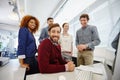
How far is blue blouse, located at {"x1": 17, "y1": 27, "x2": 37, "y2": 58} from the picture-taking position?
159cm

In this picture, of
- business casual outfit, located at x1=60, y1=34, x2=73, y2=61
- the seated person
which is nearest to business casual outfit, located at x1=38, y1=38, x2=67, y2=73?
the seated person

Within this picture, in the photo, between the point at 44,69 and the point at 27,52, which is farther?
the point at 27,52

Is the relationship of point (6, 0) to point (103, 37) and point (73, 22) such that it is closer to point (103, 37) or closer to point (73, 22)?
point (73, 22)

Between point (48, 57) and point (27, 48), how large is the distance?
1.83 ft

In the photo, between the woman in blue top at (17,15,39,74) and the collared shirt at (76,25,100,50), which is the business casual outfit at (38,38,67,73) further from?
the collared shirt at (76,25,100,50)

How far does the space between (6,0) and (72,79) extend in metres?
4.65

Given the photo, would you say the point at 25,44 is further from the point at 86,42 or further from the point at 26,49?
the point at 86,42

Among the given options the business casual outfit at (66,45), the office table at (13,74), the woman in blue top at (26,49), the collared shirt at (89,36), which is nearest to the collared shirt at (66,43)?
the business casual outfit at (66,45)

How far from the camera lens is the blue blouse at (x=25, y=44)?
1.59 m

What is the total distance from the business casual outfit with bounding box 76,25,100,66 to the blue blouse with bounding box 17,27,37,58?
0.92 meters

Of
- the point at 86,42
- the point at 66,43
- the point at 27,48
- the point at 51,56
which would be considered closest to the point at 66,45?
the point at 66,43

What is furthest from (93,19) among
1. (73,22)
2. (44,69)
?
(44,69)

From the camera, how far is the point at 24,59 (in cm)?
162

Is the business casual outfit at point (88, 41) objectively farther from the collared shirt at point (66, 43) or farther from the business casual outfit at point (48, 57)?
the business casual outfit at point (48, 57)
